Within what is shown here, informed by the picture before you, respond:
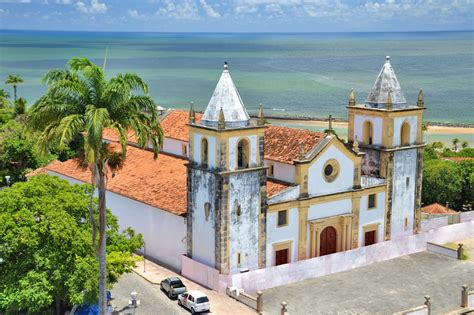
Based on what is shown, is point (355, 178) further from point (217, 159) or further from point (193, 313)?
point (193, 313)

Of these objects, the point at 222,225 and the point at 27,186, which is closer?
the point at 27,186

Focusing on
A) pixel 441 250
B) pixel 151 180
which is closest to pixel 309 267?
pixel 441 250

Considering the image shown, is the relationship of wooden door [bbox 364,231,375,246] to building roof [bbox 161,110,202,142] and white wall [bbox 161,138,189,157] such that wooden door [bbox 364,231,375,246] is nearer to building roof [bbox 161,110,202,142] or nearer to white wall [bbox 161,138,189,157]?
white wall [bbox 161,138,189,157]

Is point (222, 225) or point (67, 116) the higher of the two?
point (67, 116)

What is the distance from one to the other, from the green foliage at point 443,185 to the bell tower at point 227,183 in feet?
73.4

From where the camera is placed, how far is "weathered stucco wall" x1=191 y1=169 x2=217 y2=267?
3638cm

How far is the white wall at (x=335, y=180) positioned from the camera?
38938 mm

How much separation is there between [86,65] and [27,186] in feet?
27.0

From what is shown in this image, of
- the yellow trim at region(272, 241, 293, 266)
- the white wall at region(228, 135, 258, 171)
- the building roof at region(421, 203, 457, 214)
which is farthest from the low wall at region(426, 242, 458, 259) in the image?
the white wall at region(228, 135, 258, 171)

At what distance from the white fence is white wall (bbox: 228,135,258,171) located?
519 cm

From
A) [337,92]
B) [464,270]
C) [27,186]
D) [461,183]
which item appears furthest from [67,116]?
[337,92]

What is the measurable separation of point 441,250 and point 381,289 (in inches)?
292

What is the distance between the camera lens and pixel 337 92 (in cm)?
15638

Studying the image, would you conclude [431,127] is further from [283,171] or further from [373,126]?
[283,171]
